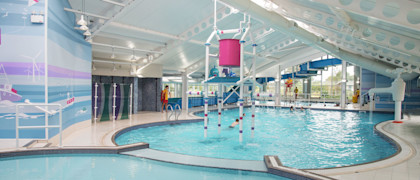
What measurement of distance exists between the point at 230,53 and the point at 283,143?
3.19m

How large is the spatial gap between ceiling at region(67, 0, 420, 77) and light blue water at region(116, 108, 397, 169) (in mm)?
2751

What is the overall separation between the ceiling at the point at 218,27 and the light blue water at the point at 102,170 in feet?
11.1

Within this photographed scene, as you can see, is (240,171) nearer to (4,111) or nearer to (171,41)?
(4,111)

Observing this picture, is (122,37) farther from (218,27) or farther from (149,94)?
(149,94)

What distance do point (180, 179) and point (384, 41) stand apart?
551cm

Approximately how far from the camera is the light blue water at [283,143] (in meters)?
6.22

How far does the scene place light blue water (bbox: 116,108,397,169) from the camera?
20.4 ft

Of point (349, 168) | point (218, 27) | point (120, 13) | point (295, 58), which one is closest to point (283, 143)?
point (349, 168)

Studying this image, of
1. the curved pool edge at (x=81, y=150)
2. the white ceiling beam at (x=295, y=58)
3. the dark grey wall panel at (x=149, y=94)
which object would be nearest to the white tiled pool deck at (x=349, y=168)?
the curved pool edge at (x=81, y=150)

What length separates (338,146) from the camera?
7383 mm

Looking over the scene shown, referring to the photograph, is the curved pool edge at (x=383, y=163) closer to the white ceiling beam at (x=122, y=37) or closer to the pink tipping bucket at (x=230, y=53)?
the pink tipping bucket at (x=230, y=53)

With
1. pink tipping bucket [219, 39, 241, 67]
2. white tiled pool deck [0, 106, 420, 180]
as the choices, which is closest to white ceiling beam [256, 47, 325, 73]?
white tiled pool deck [0, 106, 420, 180]

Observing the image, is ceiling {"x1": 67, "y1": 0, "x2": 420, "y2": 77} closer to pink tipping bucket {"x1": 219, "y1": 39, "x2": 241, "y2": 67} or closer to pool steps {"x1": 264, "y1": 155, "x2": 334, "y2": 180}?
pink tipping bucket {"x1": 219, "y1": 39, "x2": 241, "y2": 67}

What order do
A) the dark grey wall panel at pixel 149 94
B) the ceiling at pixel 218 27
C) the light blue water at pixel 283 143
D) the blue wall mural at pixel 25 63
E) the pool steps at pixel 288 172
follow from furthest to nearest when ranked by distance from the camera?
the dark grey wall panel at pixel 149 94
the light blue water at pixel 283 143
the blue wall mural at pixel 25 63
the pool steps at pixel 288 172
the ceiling at pixel 218 27
